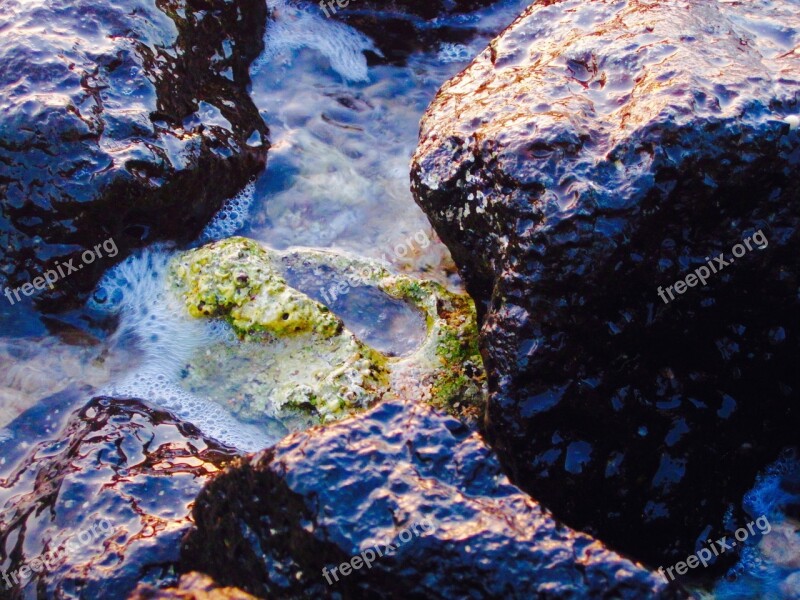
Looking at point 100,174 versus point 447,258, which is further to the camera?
point 447,258

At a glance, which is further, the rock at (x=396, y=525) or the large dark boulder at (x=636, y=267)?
the large dark boulder at (x=636, y=267)

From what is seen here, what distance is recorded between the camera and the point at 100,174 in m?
3.59

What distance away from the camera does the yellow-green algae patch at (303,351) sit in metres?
3.40

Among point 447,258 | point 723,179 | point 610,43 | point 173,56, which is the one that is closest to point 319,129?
point 173,56

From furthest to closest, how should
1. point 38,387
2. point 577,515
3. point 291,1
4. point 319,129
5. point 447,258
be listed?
point 291,1
point 319,129
point 447,258
point 38,387
point 577,515

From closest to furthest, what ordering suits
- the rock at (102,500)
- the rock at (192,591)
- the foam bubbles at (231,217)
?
the rock at (192,591)
the rock at (102,500)
the foam bubbles at (231,217)

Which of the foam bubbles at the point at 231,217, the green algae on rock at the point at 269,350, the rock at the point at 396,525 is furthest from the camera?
the foam bubbles at the point at 231,217

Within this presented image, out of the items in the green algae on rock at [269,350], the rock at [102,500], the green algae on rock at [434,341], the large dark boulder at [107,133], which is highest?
the large dark boulder at [107,133]

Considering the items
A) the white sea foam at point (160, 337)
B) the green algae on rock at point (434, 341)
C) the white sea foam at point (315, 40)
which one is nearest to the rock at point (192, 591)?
the white sea foam at point (160, 337)

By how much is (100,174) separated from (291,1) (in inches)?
98.4

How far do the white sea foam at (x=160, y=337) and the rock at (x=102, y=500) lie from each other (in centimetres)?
9

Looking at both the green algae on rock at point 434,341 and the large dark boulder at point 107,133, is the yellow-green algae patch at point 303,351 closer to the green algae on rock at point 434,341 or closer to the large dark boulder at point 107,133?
the green algae on rock at point 434,341

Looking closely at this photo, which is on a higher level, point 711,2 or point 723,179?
point 711,2

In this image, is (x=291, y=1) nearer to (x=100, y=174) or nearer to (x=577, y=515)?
(x=100, y=174)
